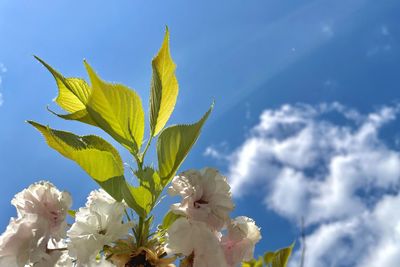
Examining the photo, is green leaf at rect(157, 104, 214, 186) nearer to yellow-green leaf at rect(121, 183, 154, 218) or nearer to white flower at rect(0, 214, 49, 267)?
yellow-green leaf at rect(121, 183, 154, 218)

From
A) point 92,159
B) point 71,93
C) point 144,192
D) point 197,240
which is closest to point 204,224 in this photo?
point 197,240

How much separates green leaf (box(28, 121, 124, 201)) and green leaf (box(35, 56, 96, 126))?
10 cm

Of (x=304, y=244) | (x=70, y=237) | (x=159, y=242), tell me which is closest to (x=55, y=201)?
(x=70, y=237)

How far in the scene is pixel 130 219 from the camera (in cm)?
129

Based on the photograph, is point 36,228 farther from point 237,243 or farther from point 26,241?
point 237,243

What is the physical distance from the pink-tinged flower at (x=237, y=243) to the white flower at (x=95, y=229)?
21cm

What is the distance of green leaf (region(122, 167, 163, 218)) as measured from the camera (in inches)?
48.1

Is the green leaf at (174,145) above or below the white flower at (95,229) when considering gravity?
above

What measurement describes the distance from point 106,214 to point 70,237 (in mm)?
86

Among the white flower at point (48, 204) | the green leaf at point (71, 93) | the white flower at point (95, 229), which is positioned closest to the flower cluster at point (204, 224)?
the white flower at point (95, 229)

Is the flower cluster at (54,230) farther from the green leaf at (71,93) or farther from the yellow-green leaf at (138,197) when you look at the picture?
the green leaf at (71,93)

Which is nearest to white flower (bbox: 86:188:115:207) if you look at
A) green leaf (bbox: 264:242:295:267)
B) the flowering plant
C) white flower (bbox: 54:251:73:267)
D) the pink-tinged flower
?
the flowering plant

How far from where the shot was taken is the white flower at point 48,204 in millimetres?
1227

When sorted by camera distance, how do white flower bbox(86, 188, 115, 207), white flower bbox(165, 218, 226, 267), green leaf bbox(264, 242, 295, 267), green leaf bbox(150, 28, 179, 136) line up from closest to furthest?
white flower bbox(165, 218, 226, 267) → white flower bbox(86, 188, 115, 207) → green leaf bbox(150, 28, 179, 136) → green leaf bbox(264, 242, 295, 267)
